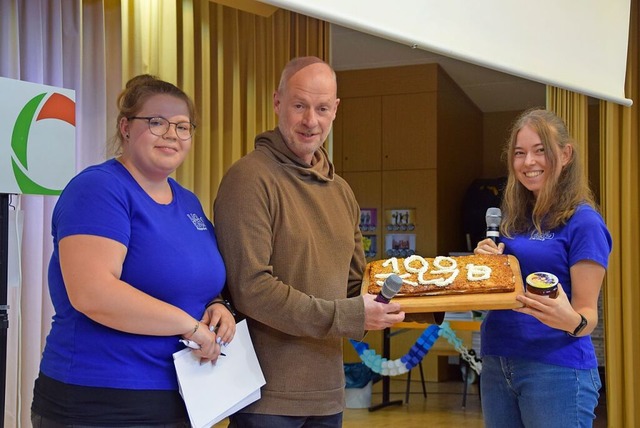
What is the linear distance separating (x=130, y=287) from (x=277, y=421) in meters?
0.51

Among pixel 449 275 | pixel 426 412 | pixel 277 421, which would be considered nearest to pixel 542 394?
pixel 449 275

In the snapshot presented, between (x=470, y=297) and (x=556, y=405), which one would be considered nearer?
(x=470, y=297)

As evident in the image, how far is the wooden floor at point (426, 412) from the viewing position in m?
5.86

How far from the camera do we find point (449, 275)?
1979mm

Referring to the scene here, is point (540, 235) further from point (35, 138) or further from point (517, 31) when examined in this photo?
point (517, 31)

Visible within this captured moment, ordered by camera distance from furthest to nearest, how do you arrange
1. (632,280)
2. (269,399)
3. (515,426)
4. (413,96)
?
(413,96) < (632,280) < (515,426) < (269,399)

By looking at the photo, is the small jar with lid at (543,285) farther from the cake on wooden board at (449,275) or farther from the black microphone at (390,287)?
the black microphone at (390,287)

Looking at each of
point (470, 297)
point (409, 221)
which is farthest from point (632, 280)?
point (470, 297)

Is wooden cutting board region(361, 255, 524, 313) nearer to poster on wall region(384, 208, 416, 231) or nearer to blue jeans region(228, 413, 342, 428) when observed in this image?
blue jeans region(228, 413, 342, 428)

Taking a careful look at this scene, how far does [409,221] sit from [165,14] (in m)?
5.07

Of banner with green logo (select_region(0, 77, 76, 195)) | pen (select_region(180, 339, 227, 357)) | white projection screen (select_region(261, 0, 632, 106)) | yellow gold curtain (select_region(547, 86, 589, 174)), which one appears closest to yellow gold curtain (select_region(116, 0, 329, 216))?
banner with green logo (select_region(0, 77, 76, 195))

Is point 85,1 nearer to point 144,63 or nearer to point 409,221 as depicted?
point 144,63

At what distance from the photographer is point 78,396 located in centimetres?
157

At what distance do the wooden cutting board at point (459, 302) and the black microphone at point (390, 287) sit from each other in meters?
0.08
